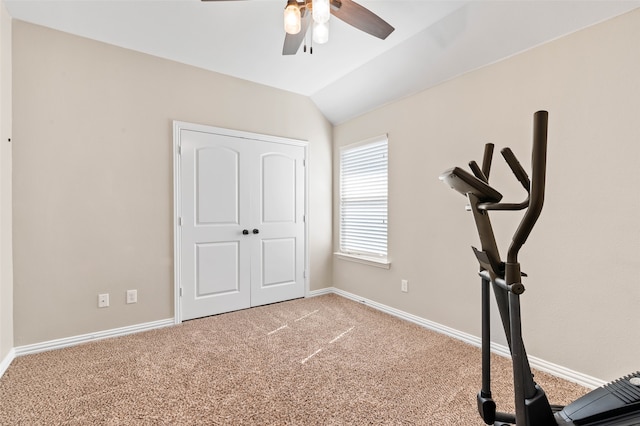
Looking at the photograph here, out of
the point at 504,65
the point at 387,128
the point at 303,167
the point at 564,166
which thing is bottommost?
the point at 564,166

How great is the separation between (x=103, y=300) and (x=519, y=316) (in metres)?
3.19

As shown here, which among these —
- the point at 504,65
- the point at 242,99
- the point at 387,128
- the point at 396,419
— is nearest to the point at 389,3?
the point at 504,65

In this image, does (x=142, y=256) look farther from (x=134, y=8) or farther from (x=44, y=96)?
(x=134, y=8)

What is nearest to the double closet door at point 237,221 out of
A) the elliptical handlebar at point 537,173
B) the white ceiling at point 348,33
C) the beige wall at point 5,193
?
the white ceiling at point 348,33

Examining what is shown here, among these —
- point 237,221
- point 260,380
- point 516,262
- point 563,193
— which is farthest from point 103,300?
point 563,193

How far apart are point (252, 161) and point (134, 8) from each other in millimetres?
1701

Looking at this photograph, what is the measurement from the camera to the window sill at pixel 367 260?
347 cm

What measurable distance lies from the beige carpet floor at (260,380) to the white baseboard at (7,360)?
0.05 metres

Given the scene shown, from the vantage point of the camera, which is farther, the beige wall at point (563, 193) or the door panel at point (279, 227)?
the door panel at point (279, 227)

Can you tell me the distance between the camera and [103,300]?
2791 millimetres

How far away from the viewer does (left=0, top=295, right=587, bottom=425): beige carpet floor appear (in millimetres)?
1732

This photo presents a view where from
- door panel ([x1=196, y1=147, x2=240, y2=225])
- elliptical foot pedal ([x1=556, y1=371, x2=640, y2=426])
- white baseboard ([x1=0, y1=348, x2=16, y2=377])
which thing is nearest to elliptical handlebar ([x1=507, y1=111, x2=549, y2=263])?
elliptical foot pedal ([x1=556, y1=371, x2=640, y2=426])

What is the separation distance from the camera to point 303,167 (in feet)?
13.2

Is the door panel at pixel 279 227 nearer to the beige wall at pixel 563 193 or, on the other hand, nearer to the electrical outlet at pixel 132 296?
the electrical outlet at pixel 132 296
